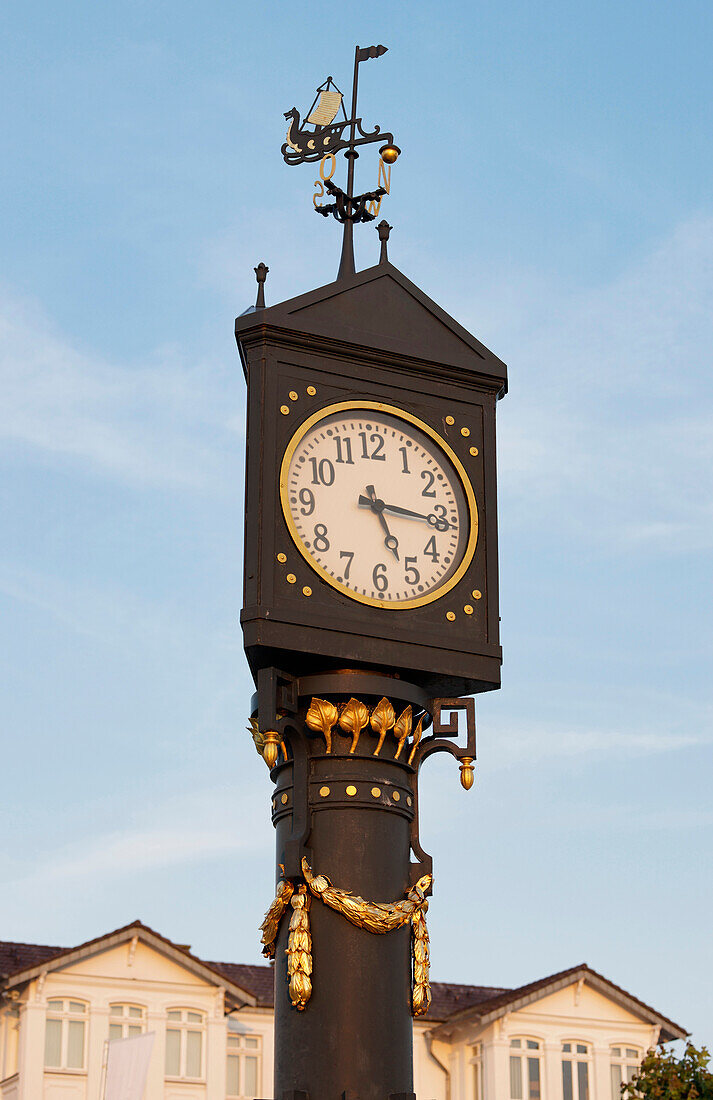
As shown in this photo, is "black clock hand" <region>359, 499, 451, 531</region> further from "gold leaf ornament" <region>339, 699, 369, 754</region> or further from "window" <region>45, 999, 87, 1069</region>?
"window" <region>45, 999, 87, 1069</region>

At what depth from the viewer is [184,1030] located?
3712 centimetres

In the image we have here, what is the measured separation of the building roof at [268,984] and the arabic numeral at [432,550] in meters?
25.8

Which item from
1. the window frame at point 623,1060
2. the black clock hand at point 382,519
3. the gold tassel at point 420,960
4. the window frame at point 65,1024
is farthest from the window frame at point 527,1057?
the black clock hand at point 382,519

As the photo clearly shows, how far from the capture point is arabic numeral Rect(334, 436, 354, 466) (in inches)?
458

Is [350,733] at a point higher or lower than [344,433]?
lower

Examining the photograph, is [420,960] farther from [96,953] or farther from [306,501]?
[96,953]

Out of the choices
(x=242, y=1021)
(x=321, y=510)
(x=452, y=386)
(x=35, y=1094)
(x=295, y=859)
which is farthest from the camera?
(x=242, y=1021)

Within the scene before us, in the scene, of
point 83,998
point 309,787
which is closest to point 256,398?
point 309,787

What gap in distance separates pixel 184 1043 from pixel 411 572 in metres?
27.9

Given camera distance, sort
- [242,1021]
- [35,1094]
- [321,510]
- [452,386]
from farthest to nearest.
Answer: [242,1021]
[35,1094]
[452,386]
[321,510]

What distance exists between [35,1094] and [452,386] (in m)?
26.9

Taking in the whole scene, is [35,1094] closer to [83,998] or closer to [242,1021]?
[83,998]

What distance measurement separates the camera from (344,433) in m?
11.7

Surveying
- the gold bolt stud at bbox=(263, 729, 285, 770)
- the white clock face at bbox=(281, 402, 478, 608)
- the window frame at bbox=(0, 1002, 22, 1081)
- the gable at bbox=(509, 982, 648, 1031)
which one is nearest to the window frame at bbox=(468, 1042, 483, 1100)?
the gable at bbox=(509, 982, 648, 1031)
